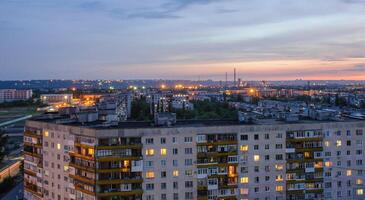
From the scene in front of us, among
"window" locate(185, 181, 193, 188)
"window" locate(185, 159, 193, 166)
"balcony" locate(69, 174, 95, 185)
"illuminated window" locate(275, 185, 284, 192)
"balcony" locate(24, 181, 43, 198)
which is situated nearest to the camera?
"balcony" locate(69, 174, 95, 185)

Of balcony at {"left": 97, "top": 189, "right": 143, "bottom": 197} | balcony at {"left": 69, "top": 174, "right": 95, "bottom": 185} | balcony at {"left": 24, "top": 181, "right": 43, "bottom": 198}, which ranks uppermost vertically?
balcony at {"left": 69, "top": 174, "right": 95, "bottom": 185}

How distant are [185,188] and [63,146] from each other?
7.32 m

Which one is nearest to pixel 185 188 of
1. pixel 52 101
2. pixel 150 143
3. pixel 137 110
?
pixel 150 143

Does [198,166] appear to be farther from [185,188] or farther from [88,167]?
[88,167]

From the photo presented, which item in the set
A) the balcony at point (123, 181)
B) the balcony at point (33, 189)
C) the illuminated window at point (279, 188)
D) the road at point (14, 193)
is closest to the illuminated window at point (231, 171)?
the illuminated window at point (279, 188)

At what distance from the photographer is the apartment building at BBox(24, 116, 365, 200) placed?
23.8m

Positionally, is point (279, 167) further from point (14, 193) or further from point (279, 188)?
point (14, 193)

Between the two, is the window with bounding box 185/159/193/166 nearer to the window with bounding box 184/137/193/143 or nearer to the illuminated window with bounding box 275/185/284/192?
the window with bounding box 184/137/193/143

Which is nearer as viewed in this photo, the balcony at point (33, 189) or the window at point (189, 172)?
the window at point (189, 172)

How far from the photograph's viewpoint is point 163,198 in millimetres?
24141

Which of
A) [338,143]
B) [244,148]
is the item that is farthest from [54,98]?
[338,143]

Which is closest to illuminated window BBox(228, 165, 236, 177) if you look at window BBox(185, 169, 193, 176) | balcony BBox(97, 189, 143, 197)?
window BBox(185, 169, 193, 176)

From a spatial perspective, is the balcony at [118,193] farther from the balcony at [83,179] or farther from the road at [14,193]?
the road at [14,193]

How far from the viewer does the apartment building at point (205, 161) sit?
23812 millimetres
